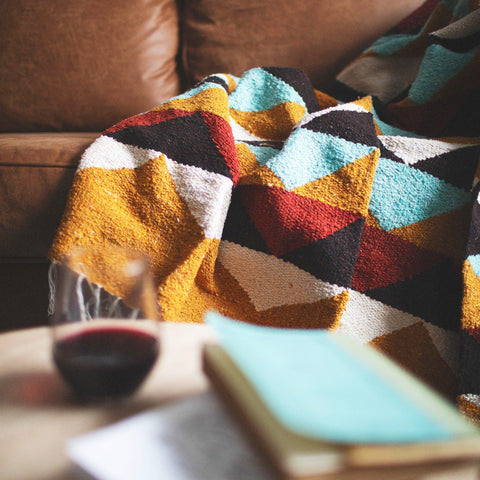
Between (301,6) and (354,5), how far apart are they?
141 millimetres

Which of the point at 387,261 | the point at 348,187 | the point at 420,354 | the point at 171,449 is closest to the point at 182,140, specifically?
the point at 348,187

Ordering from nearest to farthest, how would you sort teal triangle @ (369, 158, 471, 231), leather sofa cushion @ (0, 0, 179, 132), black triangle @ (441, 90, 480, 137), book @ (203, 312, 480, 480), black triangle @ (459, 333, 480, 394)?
1. book @ (203, 312, 480, 480)
2. black triangle @ (459, 333, 480, 394)
3. teal triangle @ (369, 158, 471, 231)
4. black triangle @ (441, 90, 480, 137)
5. leather sofa cushion @ (0, 0, 179, 132)

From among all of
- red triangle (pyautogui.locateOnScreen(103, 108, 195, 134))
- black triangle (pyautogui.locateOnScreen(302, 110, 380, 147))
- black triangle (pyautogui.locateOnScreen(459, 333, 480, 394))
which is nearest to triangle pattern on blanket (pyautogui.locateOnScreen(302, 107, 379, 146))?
black triangle (pyautogui.locateOnScreen(302, 110, 380, 147))

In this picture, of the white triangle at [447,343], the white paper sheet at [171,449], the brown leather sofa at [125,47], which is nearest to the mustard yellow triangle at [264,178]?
the white triangle at [447,343]

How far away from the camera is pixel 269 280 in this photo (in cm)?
77

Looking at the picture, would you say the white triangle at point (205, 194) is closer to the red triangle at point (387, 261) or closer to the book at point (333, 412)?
the red triangle at point (387, 261)

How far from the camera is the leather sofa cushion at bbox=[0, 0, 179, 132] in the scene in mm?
1336

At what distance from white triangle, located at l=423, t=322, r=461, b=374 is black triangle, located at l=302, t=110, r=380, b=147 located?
0.31 metres

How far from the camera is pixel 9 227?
91cm

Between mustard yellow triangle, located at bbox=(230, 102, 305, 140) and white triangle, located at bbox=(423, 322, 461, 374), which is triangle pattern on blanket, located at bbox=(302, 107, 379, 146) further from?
white triangle, located at bbox=(423, 322, 461, 374)

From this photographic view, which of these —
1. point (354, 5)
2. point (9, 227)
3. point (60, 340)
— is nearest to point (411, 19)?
point (354, 5)

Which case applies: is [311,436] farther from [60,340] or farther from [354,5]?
[354,5]

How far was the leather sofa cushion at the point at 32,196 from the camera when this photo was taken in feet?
2.97

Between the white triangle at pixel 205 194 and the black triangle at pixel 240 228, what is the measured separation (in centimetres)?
2
